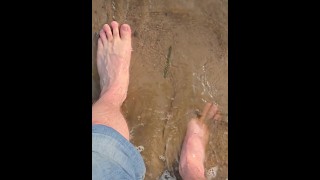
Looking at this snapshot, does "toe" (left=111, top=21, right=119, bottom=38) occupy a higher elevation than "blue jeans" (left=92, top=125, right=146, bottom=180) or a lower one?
higher

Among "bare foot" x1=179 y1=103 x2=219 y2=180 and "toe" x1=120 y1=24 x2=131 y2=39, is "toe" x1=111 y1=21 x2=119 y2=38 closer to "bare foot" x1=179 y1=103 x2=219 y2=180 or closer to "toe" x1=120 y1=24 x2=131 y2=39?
"toe" x1=120 y1=24 x2=131 y2=39

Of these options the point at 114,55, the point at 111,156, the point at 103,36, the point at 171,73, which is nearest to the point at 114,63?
the point at 114,55

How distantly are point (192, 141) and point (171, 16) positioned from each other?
690mm

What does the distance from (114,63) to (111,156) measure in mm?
543

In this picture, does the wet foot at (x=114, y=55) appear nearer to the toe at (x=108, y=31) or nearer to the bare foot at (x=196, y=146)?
the toe at (x=108, y=31)

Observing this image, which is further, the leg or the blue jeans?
the leg

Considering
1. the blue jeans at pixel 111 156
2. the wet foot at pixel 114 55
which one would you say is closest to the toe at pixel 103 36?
the wet foot at pixel 114 55

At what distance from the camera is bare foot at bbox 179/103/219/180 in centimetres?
200

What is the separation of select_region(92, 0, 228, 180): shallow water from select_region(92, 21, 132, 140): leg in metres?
0.04

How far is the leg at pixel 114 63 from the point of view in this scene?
79.7 inches

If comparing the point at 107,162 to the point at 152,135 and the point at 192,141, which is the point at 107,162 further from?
the point at 192,141

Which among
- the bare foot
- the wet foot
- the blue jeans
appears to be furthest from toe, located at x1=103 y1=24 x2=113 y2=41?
the bare foot

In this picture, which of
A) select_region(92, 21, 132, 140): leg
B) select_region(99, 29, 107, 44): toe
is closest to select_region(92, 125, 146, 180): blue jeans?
select_region(92, 21, 132, 140): leg

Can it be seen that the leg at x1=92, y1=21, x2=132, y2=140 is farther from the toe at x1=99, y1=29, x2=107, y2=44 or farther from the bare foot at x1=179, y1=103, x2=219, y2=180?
the bare foot at x1=179, y1=103, x2=219, y2=180
